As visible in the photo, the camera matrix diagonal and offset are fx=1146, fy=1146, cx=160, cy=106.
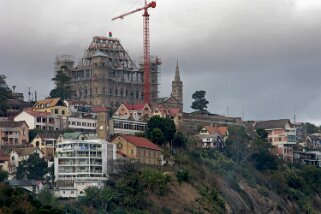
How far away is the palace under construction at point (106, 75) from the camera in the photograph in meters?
167

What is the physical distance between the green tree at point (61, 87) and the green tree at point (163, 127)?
21387 millimetres

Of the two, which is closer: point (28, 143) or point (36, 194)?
point (36, 194)

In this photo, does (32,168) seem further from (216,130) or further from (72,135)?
(216,130)

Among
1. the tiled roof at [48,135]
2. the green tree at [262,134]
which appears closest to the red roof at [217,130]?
the green tree at [262,134]

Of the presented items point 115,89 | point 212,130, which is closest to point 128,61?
point 115,89

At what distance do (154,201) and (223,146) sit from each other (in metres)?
31.4

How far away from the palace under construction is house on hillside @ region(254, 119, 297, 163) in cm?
1844

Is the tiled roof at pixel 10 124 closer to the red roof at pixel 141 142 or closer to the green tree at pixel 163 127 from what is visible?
the red roof at pixel 141 142

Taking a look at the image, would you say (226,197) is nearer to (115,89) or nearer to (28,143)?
(28,143)

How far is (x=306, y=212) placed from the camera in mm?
150250

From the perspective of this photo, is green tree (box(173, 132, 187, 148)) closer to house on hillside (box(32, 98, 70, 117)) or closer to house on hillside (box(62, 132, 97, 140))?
house on hillside (box(62, 132, 97, 140))

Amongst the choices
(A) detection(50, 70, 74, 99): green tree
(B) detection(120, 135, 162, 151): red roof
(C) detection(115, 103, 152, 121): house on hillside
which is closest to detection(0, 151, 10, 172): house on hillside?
(B) detection(120, 135, 162, 151): red roof

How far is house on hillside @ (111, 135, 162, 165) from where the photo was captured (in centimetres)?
13238

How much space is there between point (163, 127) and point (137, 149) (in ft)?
32.5
